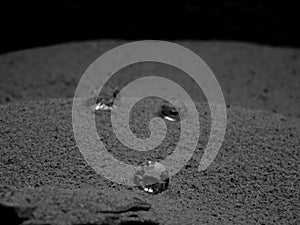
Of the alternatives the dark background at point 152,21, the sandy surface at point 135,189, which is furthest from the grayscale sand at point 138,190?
the dark background at point 152,21

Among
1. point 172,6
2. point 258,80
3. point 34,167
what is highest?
point 172,6

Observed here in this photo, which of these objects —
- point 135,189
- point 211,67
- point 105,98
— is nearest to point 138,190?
point 135,189

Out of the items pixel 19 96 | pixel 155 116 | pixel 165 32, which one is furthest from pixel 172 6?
pixel 155 116

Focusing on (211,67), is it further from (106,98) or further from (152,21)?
(106,98)

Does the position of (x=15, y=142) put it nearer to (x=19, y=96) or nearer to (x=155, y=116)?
(x=155, y=116)

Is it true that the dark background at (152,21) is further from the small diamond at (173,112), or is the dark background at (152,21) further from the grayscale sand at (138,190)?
the small diamond at (173,112)

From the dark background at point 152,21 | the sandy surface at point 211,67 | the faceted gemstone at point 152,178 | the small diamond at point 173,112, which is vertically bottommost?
the faceted gemstone at point 152,178
